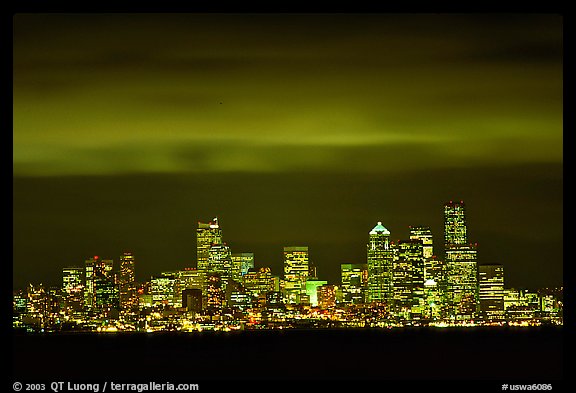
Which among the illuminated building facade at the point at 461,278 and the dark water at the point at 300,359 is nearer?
the dark water at the point at 300,359

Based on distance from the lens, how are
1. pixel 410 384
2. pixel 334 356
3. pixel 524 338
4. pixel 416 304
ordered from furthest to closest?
pixel 416 304 < pixel 524 338 < pixel 334 356 < pixel 410 384

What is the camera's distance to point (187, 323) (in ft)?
209

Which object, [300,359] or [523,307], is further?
[523,307]

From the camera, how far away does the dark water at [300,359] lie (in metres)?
32.4

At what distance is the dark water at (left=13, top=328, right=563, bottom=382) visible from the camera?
32.4 metres

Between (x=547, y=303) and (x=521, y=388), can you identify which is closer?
(x=521, y=388)

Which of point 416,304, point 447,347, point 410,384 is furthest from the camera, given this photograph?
point 416,304

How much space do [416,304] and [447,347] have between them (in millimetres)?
15605

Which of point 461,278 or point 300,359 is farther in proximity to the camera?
point 461,278

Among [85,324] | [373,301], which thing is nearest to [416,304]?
[373,301]

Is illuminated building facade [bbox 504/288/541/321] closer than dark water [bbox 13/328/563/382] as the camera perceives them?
No

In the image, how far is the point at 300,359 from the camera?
38.3 m

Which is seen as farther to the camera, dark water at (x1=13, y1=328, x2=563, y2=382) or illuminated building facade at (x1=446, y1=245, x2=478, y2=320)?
illuminated building facade at (x1=446, y1=245, x2=478, y2=320)

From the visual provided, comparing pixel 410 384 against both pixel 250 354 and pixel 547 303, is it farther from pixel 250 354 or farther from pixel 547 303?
pixel 547 303
